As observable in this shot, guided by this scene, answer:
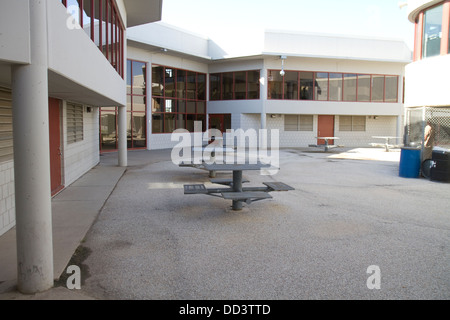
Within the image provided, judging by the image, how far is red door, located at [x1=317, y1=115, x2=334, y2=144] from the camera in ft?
92.1

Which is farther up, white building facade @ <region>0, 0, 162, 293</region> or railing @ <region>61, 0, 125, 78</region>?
railing @ <region>61, 0, 125, 78</region>

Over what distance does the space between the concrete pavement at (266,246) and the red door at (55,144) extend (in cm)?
40

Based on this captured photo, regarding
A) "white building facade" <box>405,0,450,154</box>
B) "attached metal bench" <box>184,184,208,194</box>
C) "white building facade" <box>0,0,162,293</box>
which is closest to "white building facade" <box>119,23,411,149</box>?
"white building facade" <box>405,0,450,154</box>

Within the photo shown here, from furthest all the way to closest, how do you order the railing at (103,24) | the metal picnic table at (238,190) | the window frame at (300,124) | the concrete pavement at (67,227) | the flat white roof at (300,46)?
the window frame at (300,124), the flat white roof at (300,46), the railing at (103,24), the metal picnic table at (238,190), the concrete pavement at (67,227)

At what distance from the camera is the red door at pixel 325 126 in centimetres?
2808

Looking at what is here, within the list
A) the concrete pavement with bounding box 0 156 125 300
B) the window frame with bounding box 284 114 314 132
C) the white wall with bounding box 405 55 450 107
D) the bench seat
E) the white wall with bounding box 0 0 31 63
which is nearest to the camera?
the white wall with bounding box 0 0 31 63

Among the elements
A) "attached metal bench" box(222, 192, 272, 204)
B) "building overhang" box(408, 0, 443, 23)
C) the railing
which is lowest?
"attached metal bench" box(222, 192, 272, 204)

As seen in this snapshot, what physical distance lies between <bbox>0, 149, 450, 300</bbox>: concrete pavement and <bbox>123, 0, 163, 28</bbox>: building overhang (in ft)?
25.8

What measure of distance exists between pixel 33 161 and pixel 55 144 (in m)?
6.27

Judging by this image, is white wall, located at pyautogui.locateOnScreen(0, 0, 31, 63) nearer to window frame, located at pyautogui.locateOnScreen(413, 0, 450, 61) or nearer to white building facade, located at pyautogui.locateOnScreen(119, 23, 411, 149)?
window frame, located at pyautogui.locateOnScreen(413, 0, 450, 61)

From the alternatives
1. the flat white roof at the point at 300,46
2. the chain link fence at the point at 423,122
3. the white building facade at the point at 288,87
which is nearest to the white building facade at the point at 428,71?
the chain link fence at the point at 423,122

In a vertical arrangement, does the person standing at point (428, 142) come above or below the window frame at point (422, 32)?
below

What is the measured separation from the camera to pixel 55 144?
9680 millimetres

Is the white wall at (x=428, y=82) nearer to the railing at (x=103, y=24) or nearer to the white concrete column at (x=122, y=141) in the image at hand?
the railing at (x=103, y=24)
